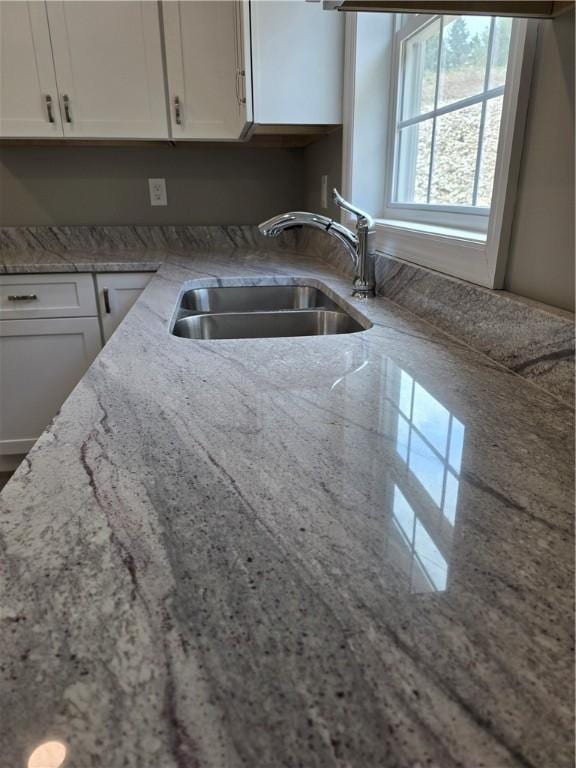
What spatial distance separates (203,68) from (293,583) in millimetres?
2288

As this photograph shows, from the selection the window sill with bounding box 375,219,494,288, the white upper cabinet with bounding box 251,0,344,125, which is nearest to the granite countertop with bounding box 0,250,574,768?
the window sill with bounding box 375,219,494,288

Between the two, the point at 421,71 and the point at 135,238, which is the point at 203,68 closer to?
the point at 135,238

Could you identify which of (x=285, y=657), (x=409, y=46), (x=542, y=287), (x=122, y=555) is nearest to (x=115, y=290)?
(x=409, y=46)

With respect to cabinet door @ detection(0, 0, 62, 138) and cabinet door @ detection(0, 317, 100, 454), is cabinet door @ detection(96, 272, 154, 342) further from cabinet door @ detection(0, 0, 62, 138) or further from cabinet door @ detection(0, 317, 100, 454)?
cabinet door @ detection(0, 0, 62, 138)

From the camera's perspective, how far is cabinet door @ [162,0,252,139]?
6.64 ft

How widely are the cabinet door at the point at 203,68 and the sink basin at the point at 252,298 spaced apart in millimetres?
749

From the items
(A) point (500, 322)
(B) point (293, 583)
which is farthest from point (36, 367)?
(B) point (293, 583)

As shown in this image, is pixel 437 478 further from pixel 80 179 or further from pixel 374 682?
pixel 80 179

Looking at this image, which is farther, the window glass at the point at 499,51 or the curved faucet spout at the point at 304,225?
the curved faucet spout at the point at 304,225

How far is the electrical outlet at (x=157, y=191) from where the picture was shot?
8.18ft

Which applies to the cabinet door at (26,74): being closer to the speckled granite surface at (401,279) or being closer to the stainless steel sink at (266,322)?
the speckled granite surface at (401,279)

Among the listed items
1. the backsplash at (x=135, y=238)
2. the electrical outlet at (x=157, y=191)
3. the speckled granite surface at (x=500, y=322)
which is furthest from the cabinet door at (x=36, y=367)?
the speckled granite surface at (x=500, y=322)

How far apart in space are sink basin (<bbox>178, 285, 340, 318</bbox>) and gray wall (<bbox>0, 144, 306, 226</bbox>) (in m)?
1.07

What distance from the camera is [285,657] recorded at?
0.95ft
